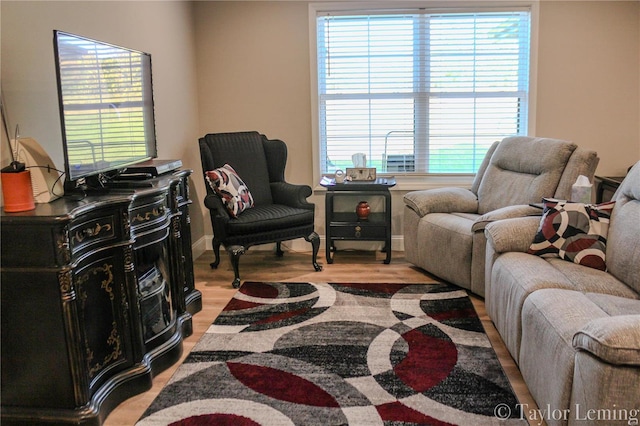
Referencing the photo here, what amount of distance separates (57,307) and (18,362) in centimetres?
30

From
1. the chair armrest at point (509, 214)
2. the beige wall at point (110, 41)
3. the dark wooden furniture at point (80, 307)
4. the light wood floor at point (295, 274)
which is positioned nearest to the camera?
the dark wooden furniture at point (80, 307)

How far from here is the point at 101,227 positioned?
2227 mm

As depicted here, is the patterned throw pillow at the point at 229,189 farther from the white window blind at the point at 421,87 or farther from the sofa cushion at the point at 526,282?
the sofa cushion at the point at 526,282

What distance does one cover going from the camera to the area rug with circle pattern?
221 centimetres

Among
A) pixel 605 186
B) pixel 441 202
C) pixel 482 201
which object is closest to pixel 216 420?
pixel 441 202

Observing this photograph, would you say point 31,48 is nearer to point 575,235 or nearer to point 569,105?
point 575,235

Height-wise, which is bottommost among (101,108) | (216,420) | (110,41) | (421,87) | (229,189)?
(216,420)

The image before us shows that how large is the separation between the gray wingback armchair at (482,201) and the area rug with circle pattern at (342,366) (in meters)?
0.28

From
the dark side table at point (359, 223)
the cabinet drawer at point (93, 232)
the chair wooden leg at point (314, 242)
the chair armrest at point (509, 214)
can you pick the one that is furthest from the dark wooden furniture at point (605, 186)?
the cabinet drawer at point (93, 232)

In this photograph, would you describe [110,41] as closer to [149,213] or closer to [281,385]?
[149,213]

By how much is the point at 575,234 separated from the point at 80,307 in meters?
2.36

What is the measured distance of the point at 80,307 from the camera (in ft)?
6.96

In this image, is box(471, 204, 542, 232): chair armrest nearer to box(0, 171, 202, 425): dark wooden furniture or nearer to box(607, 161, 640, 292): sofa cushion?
box(607, 161, 640, 292): sofa cushion

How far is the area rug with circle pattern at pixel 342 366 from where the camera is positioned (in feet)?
7.27
